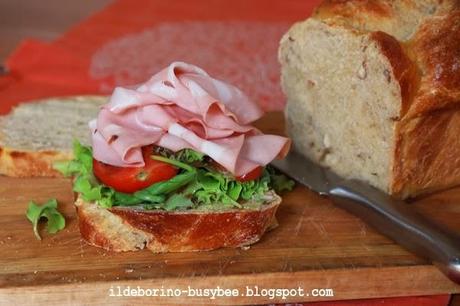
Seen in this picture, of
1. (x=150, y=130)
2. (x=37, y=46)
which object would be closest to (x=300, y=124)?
(x=150, y=130)

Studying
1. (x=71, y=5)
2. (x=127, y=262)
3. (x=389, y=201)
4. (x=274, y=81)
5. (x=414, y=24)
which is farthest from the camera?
(x=71, y=5)

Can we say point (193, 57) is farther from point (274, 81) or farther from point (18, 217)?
point (18, 217)

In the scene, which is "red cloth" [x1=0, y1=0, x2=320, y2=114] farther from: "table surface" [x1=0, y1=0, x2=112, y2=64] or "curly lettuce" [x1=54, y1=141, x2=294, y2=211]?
"curly lettuce" [x1=54, y1=141, x2=294, y2=211]

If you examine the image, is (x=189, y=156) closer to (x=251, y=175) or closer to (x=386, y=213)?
(x=251, y=175)

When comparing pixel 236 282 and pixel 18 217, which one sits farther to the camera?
pixel 18 217

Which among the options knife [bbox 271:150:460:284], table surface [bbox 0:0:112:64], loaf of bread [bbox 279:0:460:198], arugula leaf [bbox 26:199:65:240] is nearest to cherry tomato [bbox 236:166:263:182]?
knife [bbox 271:150:460:284]

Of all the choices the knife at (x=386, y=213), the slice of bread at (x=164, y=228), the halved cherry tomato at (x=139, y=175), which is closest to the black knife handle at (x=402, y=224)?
the knife at (x=386, y=213)
